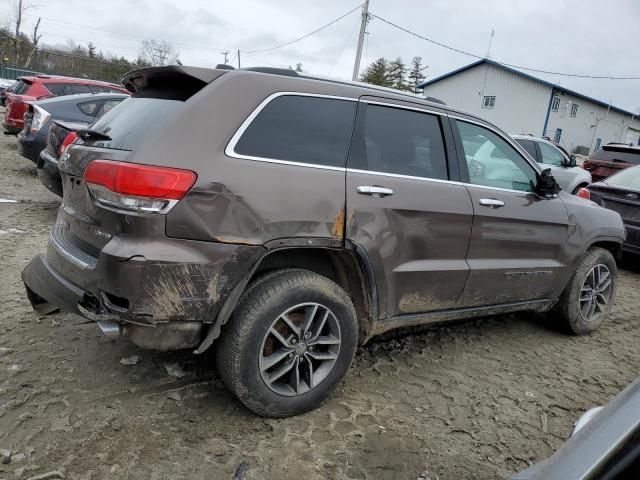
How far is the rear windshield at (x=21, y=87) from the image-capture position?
10.4 m

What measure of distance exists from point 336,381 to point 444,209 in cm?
125

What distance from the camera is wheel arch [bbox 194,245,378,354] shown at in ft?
7.86

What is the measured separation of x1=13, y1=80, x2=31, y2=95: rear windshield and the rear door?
10241 millimetres

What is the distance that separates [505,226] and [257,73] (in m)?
2.03

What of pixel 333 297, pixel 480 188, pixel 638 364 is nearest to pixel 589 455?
pixel 333 297

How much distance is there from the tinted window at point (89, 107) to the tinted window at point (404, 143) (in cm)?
655

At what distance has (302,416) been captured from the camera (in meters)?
2.73

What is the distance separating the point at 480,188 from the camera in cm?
333

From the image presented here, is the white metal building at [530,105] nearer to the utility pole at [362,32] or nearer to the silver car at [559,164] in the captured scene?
the utility pole at [362,32]

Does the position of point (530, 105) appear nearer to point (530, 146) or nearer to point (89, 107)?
point (530, 146)

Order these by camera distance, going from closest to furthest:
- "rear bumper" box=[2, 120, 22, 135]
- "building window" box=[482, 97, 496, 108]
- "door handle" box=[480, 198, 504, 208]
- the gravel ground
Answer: the gravel ground → "door handle" box=[480, 198, 504, 208] → "rear bumper" box=[2, 120, 22, 135] → "building window" box=[482, 97, 496, 108]

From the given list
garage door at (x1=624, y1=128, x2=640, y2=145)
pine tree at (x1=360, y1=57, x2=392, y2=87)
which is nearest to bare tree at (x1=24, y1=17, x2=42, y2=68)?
pine tree at (x1=360, y1=57, x2=392, y2=87)

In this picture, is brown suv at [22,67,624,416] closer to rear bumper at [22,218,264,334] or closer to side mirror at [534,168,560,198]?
rear bumper at [22,218,264,334]

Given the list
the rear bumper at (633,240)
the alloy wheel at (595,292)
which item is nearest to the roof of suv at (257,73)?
the alloy wheel at (595,292)
